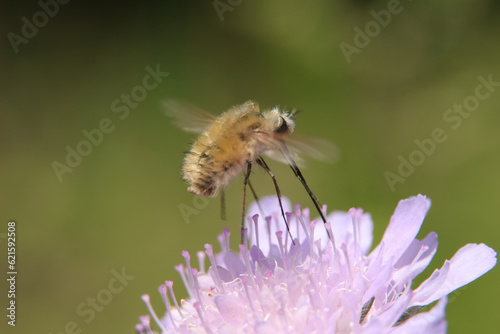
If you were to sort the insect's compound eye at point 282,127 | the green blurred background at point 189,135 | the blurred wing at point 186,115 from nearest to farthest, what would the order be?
the insect's compound eye at point 282,127 < the blurred wing at point 186,115 < the green blurred background at point 189,135

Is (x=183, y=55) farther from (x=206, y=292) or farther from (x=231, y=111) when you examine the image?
(x=206, y=292)

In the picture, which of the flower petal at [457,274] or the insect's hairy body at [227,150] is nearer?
the flower petal at [457,274]

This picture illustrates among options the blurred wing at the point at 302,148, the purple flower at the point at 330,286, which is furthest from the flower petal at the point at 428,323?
the blurred wing at the point at 302,148

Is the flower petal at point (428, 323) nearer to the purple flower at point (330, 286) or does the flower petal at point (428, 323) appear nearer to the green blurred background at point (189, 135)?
the purple flower at point (330, 286)

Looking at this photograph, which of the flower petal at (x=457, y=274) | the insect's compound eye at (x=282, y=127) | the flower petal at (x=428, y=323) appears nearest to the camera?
the flower petal at (x=428, y=323)

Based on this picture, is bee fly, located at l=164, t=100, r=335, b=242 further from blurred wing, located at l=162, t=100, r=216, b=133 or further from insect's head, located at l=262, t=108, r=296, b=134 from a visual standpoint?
blurred wing, located at l=162, t=100, r=216, b=133

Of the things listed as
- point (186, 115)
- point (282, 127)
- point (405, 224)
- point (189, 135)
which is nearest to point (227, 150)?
point (282, 127)

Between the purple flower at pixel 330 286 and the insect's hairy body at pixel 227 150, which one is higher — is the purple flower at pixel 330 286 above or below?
below
